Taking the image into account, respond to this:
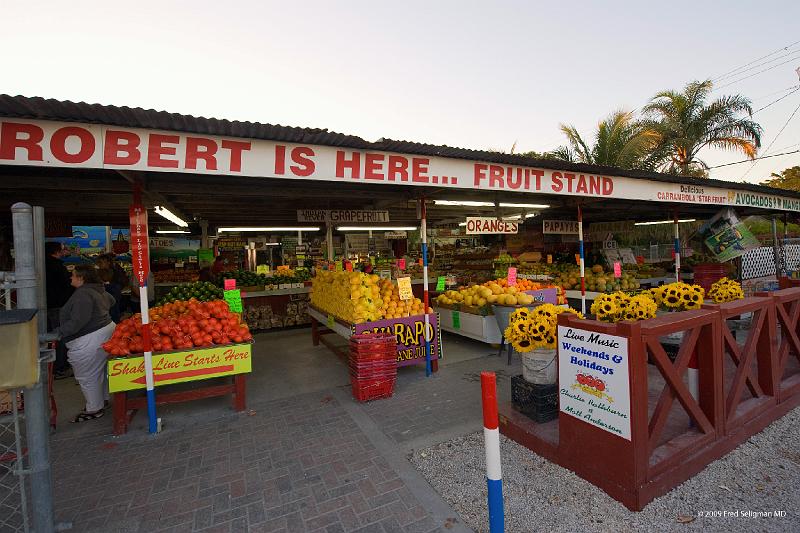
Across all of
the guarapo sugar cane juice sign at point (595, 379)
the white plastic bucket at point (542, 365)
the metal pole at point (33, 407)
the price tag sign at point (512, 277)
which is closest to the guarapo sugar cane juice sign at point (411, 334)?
the price tag sign at point (512, 277)

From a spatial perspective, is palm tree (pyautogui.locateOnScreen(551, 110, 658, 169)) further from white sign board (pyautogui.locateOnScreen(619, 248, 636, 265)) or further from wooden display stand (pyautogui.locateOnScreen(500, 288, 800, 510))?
wooden display stand (pyautogui.locateOnScreen(500, 288, 800, 510))

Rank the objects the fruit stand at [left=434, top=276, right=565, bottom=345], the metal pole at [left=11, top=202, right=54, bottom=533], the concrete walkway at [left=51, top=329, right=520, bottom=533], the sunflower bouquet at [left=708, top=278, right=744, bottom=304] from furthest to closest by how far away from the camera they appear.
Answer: the fruit stand at [left=434, top=276, right=565, bottom=345], the sunflower bouquet at [left=708, top=278, right=744, bottom=304], the concrete walkway at [left=51, top=329, right=520, bottom=533], the metal pole at [left=11, top=202, right=54, bottom=533]

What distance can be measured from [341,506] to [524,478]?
1598 mm

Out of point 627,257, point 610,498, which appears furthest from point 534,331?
point 627,257

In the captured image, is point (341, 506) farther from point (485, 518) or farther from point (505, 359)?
point (505, 359)

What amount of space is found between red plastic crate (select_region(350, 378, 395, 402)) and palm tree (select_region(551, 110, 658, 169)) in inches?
629

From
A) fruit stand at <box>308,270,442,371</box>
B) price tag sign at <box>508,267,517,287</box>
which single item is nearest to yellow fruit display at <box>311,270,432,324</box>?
fruit stand at <box>308,270,442,371</box>

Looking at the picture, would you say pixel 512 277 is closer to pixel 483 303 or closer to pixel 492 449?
pixel 483 303

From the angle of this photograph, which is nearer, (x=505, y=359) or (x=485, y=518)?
(x=485, y=518)

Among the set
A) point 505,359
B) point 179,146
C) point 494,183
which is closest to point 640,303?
point 494,183

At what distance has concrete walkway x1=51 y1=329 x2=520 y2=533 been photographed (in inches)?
118

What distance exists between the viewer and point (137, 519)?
119 inches

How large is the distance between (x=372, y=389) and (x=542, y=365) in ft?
7.81

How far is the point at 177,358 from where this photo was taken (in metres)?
4.91
